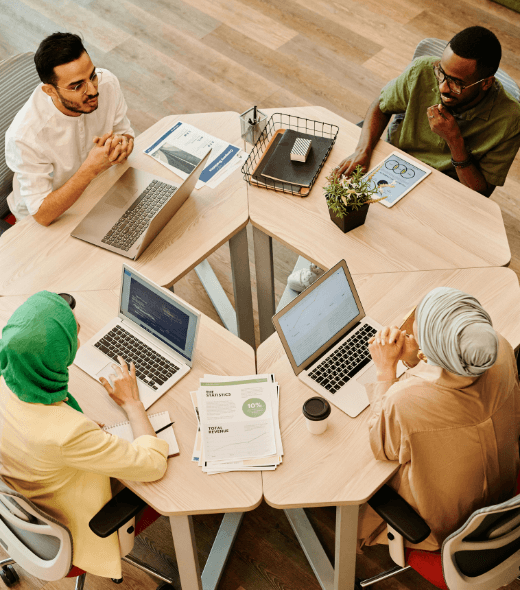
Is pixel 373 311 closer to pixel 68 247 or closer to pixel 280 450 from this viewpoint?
pixel 280 450

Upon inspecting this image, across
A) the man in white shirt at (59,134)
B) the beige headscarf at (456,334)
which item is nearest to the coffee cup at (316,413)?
the beige headscarf at (456,334)

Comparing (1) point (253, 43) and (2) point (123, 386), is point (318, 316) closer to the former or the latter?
(2) point (123, 386)

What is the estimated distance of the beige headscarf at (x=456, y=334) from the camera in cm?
156

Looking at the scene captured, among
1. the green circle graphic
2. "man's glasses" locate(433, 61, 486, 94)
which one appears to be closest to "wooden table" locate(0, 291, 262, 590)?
the green circle graphic

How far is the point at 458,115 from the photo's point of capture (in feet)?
8.32

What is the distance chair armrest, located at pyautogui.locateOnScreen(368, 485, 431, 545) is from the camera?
1.78 metres

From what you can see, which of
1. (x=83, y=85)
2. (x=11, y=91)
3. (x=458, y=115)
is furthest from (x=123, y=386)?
(x=458, y=115)

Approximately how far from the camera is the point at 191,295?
343cm

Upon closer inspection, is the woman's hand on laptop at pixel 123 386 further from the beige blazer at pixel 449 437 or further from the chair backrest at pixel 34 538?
the beige blazer at pixel 449 437

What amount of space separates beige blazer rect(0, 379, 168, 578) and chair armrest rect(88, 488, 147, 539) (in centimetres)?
7

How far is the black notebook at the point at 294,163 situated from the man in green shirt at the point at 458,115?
111 millimetres

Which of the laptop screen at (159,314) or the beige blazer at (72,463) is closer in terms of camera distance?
the beige blazer at (72,463)

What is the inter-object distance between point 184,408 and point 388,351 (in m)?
0.68

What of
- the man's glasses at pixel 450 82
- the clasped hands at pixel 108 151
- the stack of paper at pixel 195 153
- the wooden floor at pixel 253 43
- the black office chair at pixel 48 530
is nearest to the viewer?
the black office chair at pixel 48 530
